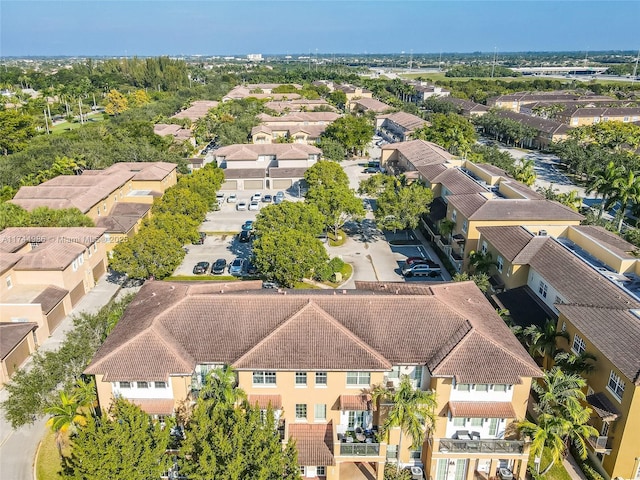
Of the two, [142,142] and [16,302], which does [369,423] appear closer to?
[16,302]

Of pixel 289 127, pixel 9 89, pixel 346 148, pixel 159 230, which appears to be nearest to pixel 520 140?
pixel 346 148

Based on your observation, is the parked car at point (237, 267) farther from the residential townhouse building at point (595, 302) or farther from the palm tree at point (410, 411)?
the palm tree at point (410, 411)

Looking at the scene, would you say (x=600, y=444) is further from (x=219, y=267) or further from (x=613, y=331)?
(x=219, y=267)

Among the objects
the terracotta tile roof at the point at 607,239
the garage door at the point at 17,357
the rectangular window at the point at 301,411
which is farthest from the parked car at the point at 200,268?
the terracotta tile roof at the point at 607,239

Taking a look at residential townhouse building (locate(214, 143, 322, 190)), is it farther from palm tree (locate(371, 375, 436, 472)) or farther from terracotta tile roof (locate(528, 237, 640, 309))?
palm tree (locate(371, 375, 436, 472))

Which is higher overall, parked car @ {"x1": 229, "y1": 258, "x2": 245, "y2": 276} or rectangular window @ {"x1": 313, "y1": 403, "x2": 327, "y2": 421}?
rectangular window @ {"x1": 313, "y1": 403, "x2": 327, "y2": 421}

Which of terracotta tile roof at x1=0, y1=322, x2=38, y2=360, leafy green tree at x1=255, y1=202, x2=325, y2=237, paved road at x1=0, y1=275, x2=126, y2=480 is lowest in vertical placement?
paved road at x1=0, y1=275, x2=126, y2=480

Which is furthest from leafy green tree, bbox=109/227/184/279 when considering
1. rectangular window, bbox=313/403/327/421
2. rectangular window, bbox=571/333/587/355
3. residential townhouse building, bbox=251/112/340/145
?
residential townhouse building, bbox=251/112/340/145

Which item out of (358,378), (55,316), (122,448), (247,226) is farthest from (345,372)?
(247,226)
